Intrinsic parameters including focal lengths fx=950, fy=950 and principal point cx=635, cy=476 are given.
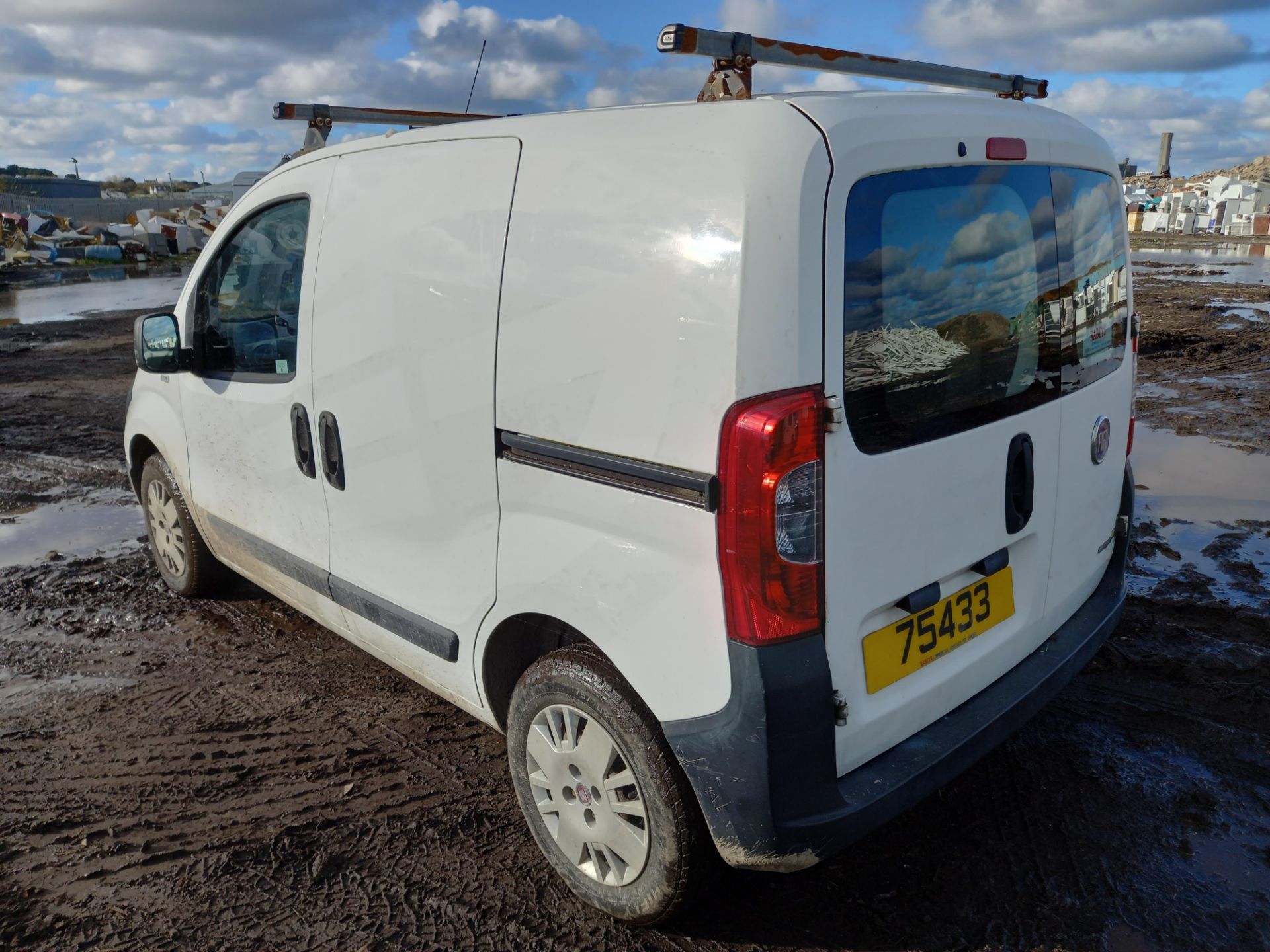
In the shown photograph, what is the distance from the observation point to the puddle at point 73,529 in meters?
5.48

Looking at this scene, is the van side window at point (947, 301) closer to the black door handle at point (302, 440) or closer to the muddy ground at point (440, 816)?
the muddy ground at point (440, 816)

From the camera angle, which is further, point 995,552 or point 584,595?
point 995,552

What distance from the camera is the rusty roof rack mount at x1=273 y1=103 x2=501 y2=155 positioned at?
4.18 metres

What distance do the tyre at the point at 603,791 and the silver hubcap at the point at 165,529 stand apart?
272cm

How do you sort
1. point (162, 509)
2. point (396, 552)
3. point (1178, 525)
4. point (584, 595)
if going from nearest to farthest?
point (584, 595)
point (396, 552)
point (162, 509)
point (1178, 525)

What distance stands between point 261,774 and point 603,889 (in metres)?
1.43

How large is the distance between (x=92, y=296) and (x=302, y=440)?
23.0 metres

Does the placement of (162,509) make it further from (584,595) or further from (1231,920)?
(1231,920)

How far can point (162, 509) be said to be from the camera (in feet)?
15.5

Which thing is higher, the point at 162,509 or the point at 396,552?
the point at 396,552

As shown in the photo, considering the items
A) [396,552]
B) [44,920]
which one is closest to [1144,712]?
[396,552]

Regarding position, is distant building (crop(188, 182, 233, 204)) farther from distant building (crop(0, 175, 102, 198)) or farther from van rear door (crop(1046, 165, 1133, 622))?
van rear door (crop(1046, 165, 1133, 622))

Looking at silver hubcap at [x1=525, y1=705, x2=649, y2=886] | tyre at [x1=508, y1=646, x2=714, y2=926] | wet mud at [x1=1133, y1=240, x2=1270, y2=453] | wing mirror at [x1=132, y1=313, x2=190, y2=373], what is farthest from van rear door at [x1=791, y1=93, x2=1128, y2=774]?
wet mud at [x1=1133, y1=240, x2=1270, y2=453]

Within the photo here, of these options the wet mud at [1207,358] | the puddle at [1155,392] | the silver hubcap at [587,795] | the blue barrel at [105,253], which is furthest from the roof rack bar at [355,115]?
the blue barrel at [105,253]
